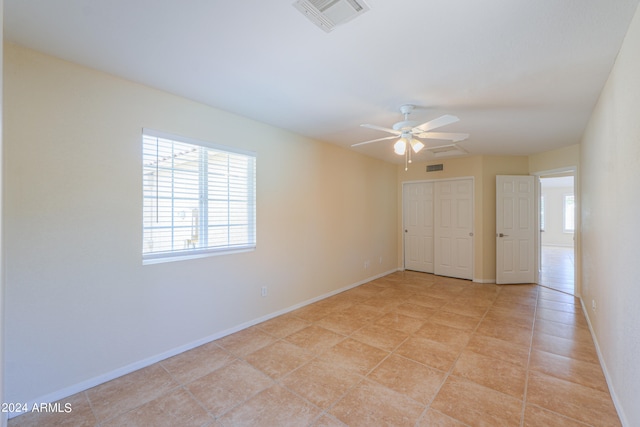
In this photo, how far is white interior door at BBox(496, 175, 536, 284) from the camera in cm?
528

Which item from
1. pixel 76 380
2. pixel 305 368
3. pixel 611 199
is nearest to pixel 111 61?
pixel 76 380

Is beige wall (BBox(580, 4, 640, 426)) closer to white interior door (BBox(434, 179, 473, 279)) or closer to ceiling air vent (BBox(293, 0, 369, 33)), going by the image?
ceiling air vent (BBox(293, 0, 369, 33))

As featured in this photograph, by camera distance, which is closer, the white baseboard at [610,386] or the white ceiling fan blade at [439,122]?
the white baseboard at [610,386]

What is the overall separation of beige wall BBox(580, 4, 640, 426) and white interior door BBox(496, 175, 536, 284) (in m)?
2.34

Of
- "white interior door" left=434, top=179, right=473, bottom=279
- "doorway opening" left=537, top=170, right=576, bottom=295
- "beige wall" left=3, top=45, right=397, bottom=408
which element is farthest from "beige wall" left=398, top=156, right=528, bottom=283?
"doorway opening" left=537, top=170, right=576, bottom=295

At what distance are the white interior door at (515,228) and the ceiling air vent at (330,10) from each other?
483 cm

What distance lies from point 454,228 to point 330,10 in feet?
17.0

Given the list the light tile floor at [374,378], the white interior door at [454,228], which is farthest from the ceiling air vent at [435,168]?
the light tile floor at [374,378]

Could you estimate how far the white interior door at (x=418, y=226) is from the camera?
6.21m

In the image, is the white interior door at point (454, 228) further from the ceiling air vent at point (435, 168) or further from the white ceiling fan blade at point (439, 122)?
the white ceiling fan blade at point (439, 122)

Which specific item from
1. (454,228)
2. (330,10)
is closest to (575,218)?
(454,228)

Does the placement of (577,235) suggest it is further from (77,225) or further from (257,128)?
(77,225)

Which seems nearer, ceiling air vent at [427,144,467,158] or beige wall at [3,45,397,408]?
beige wall at [3,45,397,408]

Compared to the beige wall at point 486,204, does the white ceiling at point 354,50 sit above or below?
above
